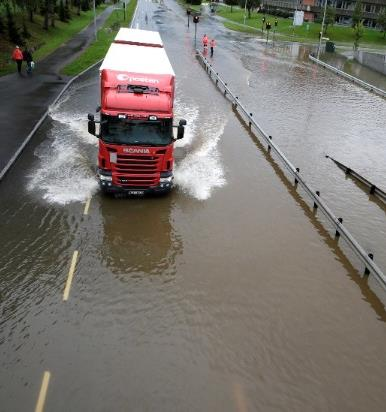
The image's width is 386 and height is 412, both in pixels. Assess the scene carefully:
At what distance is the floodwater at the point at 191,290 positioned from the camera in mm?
8327

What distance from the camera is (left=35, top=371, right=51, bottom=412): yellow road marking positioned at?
25.2ft

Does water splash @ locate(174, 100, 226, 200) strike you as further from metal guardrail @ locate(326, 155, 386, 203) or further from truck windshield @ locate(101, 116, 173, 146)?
metal guardrail @ locate(326, 155, 386, 203)

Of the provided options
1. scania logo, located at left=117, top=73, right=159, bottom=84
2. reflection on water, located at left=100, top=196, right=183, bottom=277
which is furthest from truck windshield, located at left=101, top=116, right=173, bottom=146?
reflection on water, located at left=100, top=196, right=183, bottom=277

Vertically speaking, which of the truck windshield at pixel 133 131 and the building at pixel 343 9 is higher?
the building at pixel 343 9

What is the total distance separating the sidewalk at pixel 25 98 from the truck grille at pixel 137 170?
17.1 ft

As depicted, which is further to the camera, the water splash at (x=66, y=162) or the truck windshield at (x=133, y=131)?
the water splash at (x=66, y=162)

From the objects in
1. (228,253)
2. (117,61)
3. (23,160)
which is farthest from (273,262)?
(23,160)

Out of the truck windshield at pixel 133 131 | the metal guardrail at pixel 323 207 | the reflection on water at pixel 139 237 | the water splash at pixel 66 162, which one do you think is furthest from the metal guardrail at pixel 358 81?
the reflection on water at pixel 139 237

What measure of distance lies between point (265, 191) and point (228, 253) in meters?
4.92

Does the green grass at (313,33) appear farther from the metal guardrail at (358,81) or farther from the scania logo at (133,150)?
the scania logo at (133,150)

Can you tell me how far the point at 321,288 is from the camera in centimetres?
1135

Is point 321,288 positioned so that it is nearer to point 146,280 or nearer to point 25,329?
point 146,280

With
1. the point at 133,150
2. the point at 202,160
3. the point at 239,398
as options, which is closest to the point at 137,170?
the point at 133,150

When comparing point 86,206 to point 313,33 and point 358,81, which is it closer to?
point 358,81
